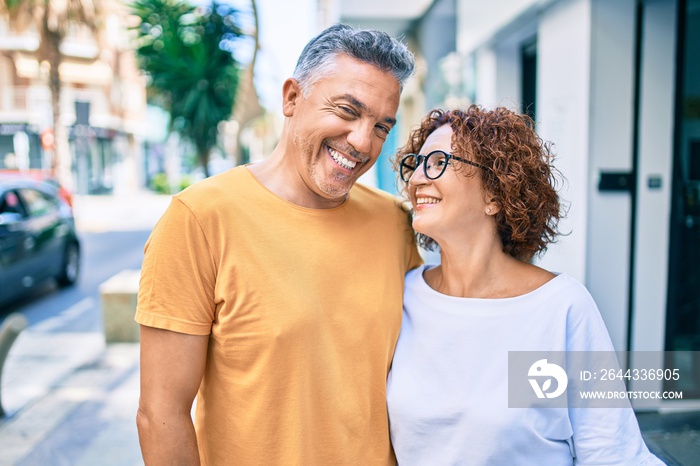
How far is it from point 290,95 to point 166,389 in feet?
3.05

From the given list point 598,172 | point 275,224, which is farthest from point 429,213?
point 598,172

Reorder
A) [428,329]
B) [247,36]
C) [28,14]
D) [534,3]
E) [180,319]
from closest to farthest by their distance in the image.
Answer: [180,319] → [428,329] → [534,3] → [247,36] → [28,14]

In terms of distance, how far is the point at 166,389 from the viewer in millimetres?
1580

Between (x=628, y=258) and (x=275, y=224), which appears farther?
(x=628, y=258)

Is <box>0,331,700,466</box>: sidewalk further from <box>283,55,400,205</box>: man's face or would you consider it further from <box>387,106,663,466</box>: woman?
<box>283,55,400,205</box>: man's face

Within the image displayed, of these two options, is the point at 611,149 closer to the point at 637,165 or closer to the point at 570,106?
the point at 637,165

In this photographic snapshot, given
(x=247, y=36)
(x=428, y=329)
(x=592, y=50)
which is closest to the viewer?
(x=428, y=329)

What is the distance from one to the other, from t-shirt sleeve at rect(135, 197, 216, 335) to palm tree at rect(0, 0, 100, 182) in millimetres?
19208

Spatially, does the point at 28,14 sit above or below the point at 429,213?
above

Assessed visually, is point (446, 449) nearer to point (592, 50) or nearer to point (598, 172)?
point (598, 172)

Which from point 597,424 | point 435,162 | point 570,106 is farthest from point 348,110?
point 570,106

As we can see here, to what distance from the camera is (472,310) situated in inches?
71.4

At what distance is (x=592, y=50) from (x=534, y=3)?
814mm

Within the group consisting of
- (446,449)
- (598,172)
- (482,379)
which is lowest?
(446,449)
